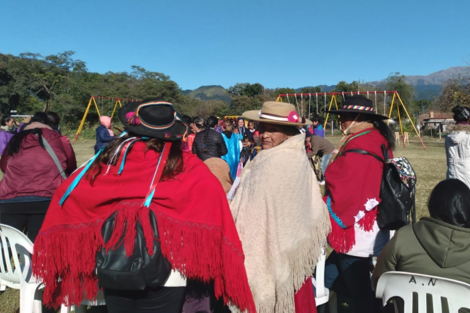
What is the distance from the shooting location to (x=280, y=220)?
2.19 metres

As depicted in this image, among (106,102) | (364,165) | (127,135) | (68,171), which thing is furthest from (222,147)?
(106,102)

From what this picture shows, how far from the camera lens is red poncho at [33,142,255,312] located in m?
1.87

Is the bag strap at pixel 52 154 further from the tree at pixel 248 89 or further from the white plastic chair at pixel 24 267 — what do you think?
the tree at pixel 248 89

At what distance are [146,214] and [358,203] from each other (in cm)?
155

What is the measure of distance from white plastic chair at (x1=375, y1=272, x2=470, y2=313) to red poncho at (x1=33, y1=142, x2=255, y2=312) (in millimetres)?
794

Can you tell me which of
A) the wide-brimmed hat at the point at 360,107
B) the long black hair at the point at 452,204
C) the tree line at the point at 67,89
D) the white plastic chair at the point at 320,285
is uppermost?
the tree line at the point at 67,89

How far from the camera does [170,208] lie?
74.7 inches

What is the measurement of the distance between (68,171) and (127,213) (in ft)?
7.99

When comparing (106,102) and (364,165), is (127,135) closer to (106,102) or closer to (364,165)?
(364,165)

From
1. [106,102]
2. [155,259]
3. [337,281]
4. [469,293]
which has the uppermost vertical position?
[106,102]

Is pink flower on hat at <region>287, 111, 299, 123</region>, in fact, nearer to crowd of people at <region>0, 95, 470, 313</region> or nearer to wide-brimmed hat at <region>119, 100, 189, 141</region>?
crowd of people at <region>0, 95, 470, 313</region>

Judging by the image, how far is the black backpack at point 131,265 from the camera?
5.65ft

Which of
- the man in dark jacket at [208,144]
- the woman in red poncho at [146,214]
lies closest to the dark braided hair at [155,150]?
the woman in red poncho at [146,214]

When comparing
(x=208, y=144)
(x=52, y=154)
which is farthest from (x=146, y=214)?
(x=208, y=144)
